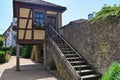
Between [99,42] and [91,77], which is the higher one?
[99,42]

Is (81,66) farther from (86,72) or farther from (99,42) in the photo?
(99,42)

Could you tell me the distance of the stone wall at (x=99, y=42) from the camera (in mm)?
6287


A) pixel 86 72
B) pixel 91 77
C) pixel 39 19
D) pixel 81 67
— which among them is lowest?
pixel 91 77

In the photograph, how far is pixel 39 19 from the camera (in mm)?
11633

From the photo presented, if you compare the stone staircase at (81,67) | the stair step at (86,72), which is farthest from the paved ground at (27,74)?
the stair step at (86,72)

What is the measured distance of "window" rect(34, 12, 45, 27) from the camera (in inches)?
451

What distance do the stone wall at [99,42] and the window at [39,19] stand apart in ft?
10.9

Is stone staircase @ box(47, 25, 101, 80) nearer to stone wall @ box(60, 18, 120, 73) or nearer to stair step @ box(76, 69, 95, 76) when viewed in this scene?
stair step @ box(76, 69, 95, 76)

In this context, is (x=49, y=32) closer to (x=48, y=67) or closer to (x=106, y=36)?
(x=48, y=67)

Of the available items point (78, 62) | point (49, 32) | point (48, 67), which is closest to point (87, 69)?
point (78, 62)

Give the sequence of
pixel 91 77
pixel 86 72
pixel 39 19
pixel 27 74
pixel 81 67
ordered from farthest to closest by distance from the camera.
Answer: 1. pixel 39 19
2. pixel 27 74
3. pixel 81 67
4. pixel 86 72
5. pixel 91 77

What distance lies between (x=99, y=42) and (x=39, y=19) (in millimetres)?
5819

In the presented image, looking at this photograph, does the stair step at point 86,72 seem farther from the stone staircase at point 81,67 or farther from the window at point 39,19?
the window at point 39,19

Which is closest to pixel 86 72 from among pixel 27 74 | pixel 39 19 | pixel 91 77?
pixel 91 77
